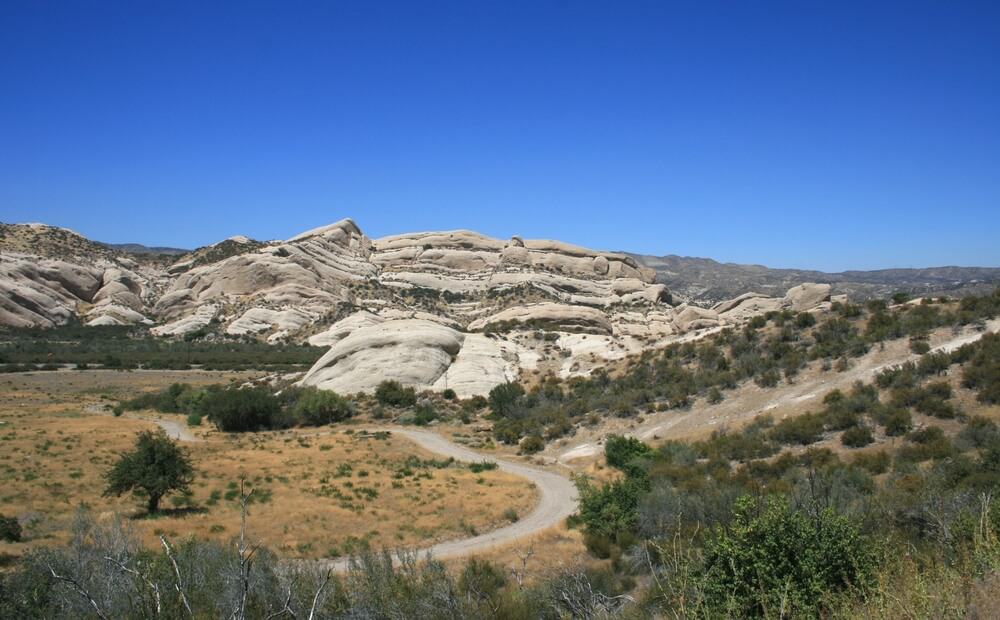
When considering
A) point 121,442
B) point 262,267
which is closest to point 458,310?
point 262,267

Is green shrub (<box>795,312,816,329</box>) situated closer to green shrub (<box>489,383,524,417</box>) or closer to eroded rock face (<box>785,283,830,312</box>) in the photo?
green shrub (<box>489,383,524,417</box>)

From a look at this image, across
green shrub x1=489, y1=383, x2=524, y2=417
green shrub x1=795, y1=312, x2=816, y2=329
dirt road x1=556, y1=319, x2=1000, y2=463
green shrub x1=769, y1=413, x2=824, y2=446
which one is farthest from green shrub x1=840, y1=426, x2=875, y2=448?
green shrub x1=489, y1=383, x2=524, y2=417

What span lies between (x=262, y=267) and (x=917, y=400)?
77184 millimetres

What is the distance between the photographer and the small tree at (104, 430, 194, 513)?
18.6 m

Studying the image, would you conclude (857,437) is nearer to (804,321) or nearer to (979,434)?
(979,434)

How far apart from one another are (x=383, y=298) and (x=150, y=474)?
63537mm

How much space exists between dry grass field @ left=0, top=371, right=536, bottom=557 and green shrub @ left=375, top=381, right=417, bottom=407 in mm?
4377

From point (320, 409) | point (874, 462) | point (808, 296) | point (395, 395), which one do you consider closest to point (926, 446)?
point (874, 462)

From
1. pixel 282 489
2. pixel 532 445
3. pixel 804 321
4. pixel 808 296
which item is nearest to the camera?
pixel 282 489

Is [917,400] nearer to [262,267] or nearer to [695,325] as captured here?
[695,325]

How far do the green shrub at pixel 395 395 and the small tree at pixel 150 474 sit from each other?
1851 centimetres

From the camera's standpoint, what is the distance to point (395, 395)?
126 ft

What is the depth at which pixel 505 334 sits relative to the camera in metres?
51.8

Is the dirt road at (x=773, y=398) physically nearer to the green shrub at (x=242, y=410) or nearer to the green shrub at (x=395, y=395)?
the green shrub at (x=395, y=395)
